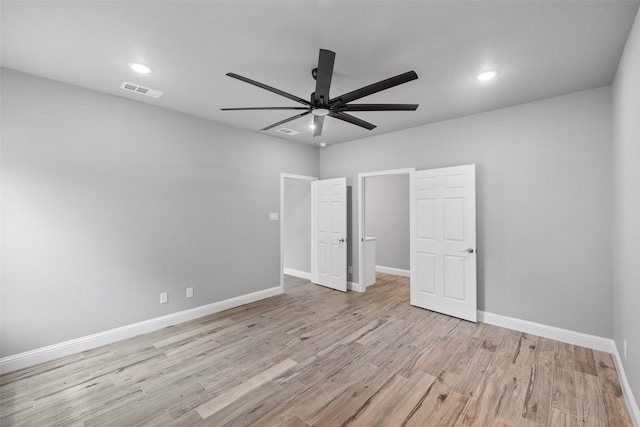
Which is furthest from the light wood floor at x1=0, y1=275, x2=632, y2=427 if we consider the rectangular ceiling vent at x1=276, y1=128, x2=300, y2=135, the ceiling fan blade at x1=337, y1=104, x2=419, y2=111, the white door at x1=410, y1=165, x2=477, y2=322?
the rectangular ceiling vent at x1=276, y1=128, x2=300, y2=135

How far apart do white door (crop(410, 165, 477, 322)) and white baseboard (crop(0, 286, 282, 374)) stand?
2.80 m

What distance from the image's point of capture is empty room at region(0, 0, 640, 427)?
2.00 metres

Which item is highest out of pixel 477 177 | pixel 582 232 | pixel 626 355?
pixel 477 177

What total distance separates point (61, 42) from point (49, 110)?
0.95 m

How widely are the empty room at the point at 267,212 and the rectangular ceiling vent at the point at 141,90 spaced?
0.05 meters

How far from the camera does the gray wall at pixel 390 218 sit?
6.27 metres

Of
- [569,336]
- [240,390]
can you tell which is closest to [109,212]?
[240,390]

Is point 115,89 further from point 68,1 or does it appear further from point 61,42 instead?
point 68,1

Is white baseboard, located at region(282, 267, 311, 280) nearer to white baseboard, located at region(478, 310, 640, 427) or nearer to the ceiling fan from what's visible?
white baseboard, located at region(478, 310, 640, 427)

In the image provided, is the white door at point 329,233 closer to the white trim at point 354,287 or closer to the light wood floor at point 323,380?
the white trim at point 354,287

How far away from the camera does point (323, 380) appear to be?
241cm

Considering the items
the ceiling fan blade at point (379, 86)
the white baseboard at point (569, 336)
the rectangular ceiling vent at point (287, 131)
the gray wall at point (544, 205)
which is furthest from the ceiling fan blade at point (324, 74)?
the white baseboard at point (569, 336)

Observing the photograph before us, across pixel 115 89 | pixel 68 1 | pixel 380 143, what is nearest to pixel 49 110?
pixel 115 89

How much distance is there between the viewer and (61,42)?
7.18 feet
